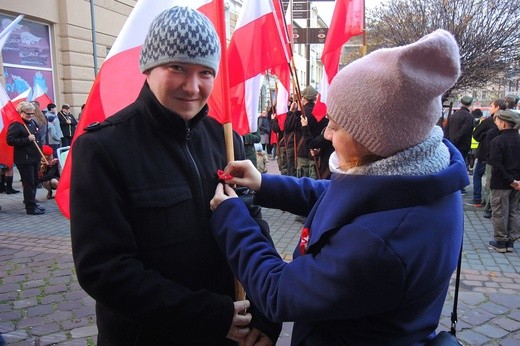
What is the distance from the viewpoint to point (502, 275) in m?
4.77

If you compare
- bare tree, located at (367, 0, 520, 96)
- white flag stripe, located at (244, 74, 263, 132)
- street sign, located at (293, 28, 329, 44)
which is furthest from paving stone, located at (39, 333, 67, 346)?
bare tree, located at (367, 0, 520, 96)

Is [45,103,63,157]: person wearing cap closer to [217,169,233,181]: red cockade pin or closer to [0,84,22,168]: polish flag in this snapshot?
[0,84,22,168]: polish flag

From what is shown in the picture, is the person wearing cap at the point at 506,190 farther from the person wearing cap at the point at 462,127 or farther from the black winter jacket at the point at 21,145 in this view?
the black winter jacket at the point at 21,145

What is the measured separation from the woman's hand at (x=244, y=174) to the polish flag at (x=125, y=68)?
0.44 m

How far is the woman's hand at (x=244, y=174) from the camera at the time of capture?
171cm

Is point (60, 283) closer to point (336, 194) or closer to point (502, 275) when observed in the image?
point (336, 194)

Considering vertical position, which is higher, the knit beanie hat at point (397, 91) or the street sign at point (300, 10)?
the street sign at point (300, 10)

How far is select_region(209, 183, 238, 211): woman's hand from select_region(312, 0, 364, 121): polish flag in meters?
4.23

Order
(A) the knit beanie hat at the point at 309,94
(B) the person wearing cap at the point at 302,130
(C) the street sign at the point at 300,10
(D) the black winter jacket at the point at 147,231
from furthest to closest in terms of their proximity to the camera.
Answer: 1. (C) the street sign at the point at 300,10
2. (A) the knit beanie hat at the point at 309,94
3. (B) the person wearing cap at the point at 302,130
4. (D) the black winter jacket at the point at 147,231

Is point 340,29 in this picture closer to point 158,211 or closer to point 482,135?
point 482,135

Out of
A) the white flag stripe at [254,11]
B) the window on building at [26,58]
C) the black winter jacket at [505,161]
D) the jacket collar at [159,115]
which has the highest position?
the window on building at [26,58]

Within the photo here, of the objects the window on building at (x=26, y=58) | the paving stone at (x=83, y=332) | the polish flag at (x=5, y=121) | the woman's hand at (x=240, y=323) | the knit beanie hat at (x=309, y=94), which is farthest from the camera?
the window on building at (x=26, y=58)

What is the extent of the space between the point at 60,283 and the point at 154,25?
381 cm

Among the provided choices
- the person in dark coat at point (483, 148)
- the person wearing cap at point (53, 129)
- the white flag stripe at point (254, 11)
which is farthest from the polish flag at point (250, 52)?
the person wearing cap at point (53, 129)
